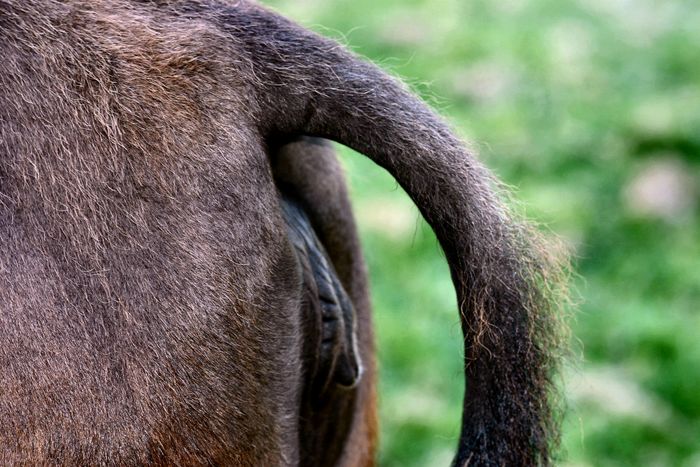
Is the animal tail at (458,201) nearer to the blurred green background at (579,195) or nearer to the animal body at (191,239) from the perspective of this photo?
the animal body at (191,239)

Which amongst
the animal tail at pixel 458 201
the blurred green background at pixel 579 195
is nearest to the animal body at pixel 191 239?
the animal tail at pixel 458 201

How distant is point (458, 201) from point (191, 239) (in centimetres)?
51

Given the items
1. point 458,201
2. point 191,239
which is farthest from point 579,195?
point 191,239

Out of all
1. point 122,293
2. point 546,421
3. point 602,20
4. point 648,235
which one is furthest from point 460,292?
point 602,20

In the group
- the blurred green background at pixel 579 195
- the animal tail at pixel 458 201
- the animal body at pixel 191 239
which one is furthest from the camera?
the blurred green background at pixel 579 195

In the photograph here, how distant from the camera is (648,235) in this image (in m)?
4.82

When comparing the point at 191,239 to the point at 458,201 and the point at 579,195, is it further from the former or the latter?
the point at 579,195

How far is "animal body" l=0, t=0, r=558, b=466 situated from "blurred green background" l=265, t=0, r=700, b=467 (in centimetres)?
29

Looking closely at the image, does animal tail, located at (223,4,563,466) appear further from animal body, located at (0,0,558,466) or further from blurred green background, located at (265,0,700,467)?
blurred green background, located at (265,0,700,467)

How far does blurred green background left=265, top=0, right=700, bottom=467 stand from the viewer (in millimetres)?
3983

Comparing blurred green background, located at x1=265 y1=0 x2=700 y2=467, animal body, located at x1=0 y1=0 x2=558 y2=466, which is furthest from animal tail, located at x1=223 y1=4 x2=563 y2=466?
blurred green background, located at x1=265 y1=0 x2=700 y2=467

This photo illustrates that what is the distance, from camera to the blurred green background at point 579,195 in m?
3.98

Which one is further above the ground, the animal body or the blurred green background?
the animal body

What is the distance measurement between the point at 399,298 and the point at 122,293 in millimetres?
2741
